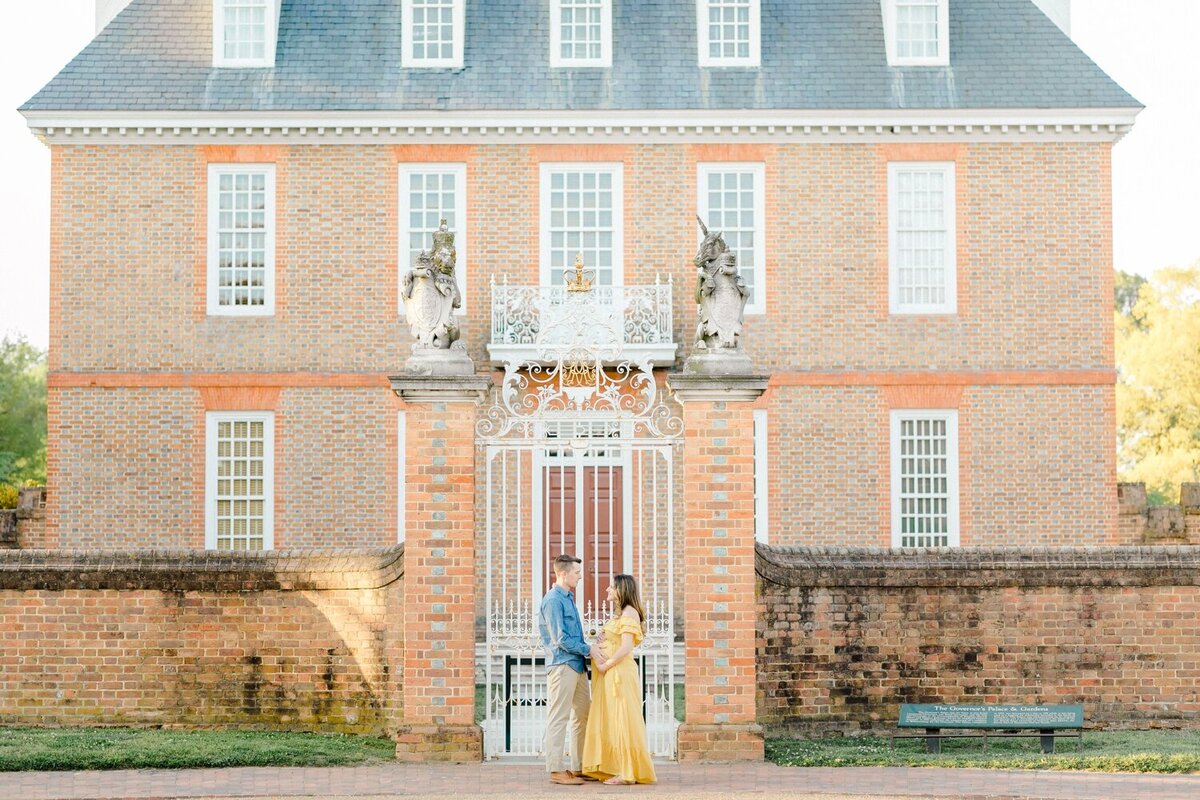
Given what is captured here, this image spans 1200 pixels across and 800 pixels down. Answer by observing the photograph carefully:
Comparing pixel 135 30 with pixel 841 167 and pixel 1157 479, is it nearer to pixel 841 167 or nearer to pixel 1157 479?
pixel 841 167

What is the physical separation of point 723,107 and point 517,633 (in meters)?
11.5

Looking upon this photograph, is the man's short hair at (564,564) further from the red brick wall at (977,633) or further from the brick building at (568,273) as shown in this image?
the brick building at (568,273)

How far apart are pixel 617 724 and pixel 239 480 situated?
1175 cm

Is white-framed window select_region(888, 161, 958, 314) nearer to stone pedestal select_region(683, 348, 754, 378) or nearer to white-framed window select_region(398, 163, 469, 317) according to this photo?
white-framed window select_region(398, 163, 469, 317)

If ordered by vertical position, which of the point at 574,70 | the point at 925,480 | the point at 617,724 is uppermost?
the point at 574,70

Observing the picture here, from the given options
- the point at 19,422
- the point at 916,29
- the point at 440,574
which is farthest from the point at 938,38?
the point at 19,422

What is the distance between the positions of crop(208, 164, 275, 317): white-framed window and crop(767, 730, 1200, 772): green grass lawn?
11.6 metres

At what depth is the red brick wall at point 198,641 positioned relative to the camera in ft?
46.0

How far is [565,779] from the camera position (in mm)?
11742

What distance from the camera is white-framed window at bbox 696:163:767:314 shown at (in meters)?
22.7

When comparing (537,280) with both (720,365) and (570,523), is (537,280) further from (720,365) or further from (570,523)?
(720,365)

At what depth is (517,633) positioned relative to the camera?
12.9 m

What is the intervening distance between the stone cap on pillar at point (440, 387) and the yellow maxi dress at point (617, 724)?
7.11ft

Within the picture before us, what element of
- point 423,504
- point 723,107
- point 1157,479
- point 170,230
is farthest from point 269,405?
point 1157,479
